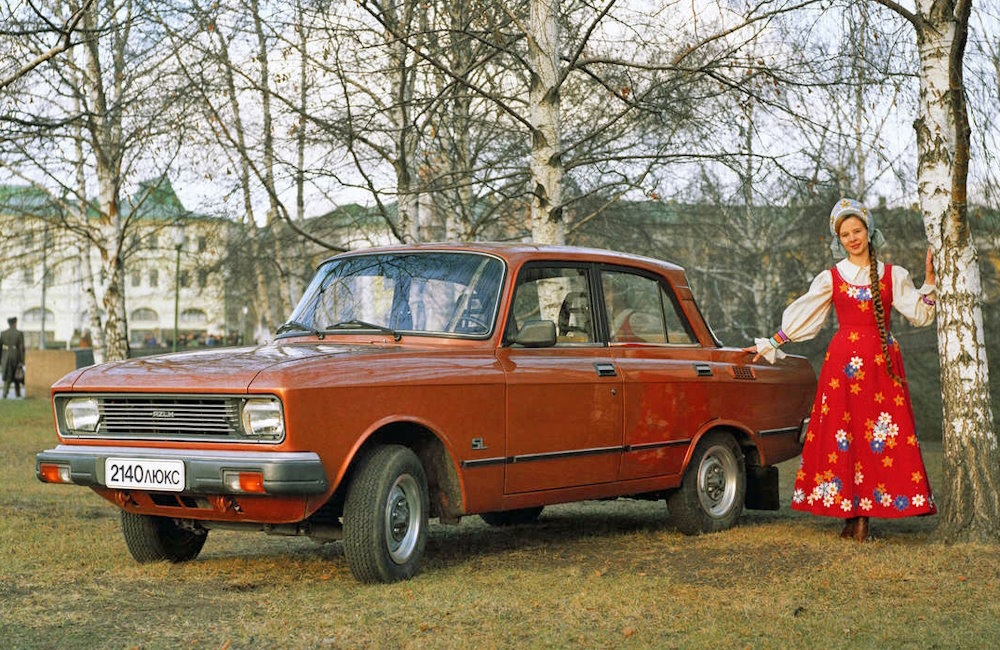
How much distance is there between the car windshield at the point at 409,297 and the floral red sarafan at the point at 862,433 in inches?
90.4

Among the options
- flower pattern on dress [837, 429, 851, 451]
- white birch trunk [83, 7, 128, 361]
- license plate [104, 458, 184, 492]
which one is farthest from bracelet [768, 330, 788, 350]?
white birch trunk [83, 7, 128, 361]

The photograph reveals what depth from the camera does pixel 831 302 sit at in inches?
320

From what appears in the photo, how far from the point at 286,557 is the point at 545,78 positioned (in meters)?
6.27

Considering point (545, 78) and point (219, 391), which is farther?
point (545, 78)

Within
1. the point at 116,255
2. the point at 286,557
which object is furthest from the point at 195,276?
the point at 286,557

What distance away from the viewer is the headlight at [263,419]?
588cm

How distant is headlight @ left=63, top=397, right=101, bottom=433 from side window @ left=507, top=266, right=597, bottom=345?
2555mm

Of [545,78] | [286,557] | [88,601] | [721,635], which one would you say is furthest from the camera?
[545,78]

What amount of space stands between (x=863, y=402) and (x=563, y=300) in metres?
1.98

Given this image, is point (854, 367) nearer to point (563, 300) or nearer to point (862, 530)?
point (862, 530)

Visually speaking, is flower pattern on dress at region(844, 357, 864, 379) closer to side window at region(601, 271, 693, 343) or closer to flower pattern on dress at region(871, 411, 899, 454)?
flower pattern on dress at region(871, 411, 899, 454)

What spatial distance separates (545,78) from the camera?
12141 millimetres

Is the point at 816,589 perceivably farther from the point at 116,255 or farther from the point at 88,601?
the point at 116,255

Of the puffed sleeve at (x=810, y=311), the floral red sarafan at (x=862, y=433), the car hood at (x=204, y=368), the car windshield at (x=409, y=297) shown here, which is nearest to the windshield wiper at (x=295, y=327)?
the car windshield at (x=409, y=297)
